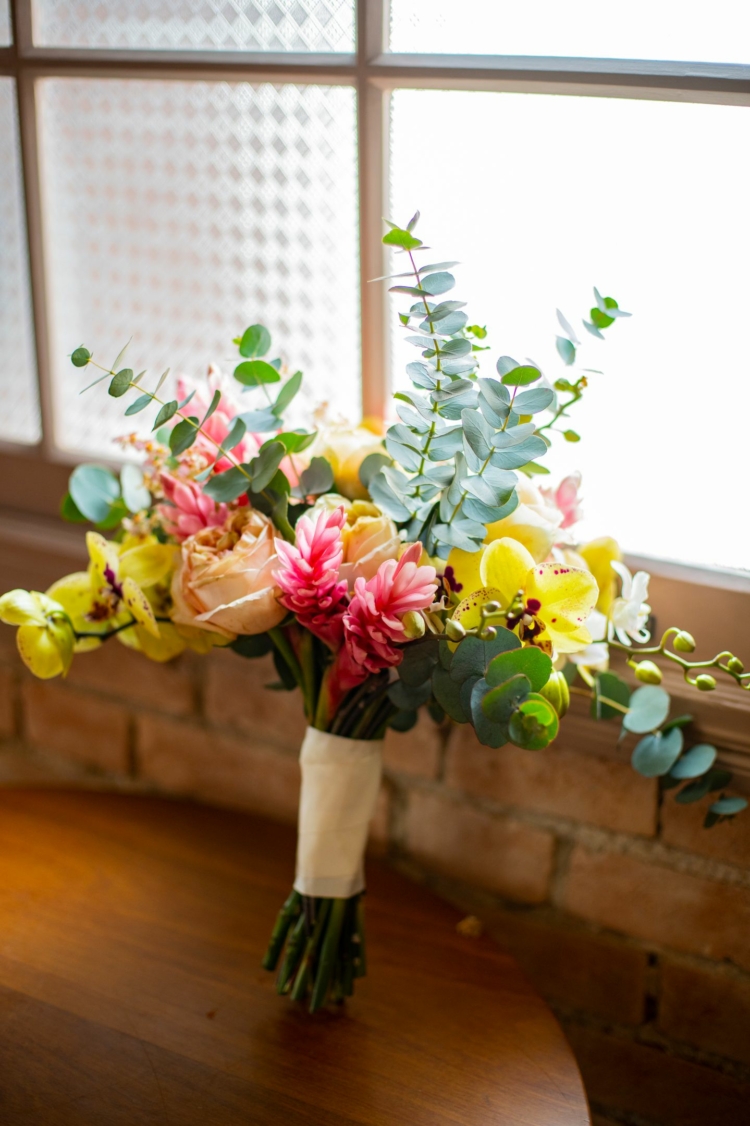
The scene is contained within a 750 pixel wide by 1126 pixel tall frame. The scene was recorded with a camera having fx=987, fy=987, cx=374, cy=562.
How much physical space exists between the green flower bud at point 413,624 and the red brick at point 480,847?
47 cm

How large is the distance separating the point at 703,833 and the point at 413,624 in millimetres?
471

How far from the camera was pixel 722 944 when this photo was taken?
96 cm

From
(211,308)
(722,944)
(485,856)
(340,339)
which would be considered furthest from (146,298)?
(722,944)

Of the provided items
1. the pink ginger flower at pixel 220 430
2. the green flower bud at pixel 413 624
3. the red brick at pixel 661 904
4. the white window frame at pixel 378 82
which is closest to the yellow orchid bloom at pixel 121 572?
the pink ginger flower at pixel 220 430

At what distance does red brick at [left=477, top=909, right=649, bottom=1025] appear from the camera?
3.34 feet

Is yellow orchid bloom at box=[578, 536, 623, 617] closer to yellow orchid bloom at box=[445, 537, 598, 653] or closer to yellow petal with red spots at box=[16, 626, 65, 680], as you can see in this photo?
yellow orchid bloom at box=[445, 537, 598, 653]

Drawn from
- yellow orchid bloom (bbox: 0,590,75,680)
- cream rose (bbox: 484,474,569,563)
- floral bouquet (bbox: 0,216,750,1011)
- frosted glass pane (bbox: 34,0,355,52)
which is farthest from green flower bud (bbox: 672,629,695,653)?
frosted glass pane (bbox: 34,0,355,52)

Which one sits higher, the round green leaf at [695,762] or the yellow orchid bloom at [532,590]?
the yellow orchid bloom at [532,590]

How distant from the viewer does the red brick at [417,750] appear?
1.08 meters

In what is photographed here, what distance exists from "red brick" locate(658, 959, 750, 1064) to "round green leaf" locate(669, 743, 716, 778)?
9.0 inches

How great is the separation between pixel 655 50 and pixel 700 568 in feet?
1.50

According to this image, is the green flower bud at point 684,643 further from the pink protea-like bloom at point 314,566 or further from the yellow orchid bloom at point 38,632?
the yellow orchid bloom at point 38,632

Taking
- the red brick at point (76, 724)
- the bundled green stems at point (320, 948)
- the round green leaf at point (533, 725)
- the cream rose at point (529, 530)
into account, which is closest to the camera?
the round green leaf at point (533, 725)

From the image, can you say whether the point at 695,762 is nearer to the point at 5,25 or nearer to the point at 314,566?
the point at 314,566
